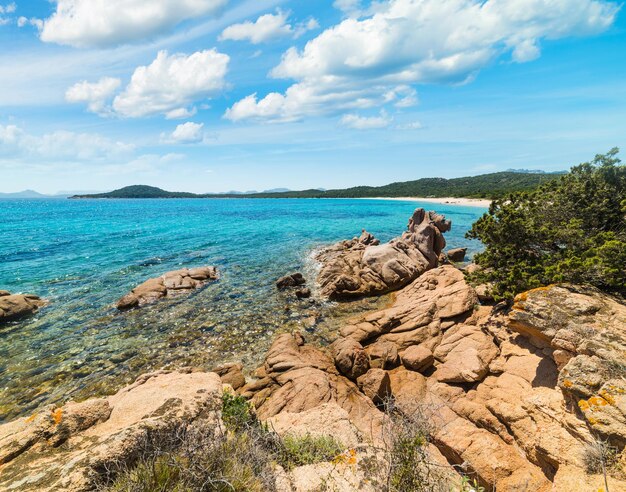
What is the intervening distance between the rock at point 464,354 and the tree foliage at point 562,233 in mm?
2498

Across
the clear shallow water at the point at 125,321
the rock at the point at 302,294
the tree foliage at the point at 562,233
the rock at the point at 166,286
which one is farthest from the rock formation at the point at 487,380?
the rock at the point at 166,286

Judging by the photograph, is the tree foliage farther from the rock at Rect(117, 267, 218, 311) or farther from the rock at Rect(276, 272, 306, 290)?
the rock at Rect(117, 267, 218, 311)

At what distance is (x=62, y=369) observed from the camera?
46.8 feet

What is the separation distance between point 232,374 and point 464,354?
1031 centimetres

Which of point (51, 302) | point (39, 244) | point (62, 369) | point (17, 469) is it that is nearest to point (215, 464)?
point (17, 469)

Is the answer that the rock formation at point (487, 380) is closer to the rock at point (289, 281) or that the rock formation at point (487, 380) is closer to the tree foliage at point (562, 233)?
the tree foliage at point (562, 233)

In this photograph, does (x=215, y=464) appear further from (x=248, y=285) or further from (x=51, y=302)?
(x=51, y=302)

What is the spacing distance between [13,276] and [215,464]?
3577 centimetres

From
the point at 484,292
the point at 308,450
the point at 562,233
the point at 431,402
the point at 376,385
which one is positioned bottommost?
the point at 376,385

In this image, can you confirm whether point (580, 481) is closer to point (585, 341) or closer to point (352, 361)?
point (585, 341)

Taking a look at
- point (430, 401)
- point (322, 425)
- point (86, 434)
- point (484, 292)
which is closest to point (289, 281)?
point (484, 292)

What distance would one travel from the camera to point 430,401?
34.9 ft

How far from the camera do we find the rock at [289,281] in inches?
973

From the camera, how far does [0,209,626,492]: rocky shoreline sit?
566 centimetres
